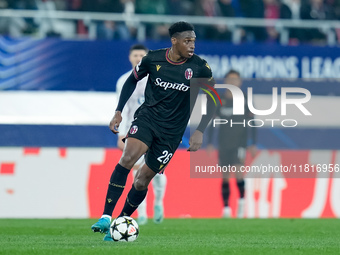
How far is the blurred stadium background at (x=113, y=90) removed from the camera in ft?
46.5

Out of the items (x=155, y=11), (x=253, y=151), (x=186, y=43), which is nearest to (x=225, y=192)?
(x=253, y=151)

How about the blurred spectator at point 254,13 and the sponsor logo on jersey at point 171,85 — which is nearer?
the sponsor logo on jersey at point 171,85

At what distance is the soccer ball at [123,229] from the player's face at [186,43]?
73.8 inches

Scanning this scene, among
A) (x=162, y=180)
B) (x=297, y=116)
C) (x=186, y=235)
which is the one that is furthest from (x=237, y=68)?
(x=186, y=235)

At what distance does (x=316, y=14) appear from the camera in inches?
707

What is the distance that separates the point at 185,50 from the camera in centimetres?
842

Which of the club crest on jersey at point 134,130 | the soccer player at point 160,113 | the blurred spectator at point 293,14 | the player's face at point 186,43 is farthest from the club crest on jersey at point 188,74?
the blurred spectator at point 293,14

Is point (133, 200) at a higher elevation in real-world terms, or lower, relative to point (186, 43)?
lower

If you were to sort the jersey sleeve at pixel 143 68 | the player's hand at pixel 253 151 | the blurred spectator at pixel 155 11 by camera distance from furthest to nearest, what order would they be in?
the blurred spectator at pixel 155 11 < the player's hand at pixel 253 151 < the jersey sleeve at pixel 143 68

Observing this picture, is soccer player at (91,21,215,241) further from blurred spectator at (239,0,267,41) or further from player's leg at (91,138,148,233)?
blurred spectator at (239,0,267,41)

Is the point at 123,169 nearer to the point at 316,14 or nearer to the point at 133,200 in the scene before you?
the point at 133,200

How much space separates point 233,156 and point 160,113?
20.1 feet

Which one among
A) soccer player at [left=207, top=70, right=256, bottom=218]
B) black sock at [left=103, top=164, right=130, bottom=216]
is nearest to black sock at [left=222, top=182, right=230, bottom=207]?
soccer player at [left=207, top=70, right=256, bottom=218]

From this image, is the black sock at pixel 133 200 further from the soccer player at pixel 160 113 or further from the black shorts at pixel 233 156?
the black shorts at pixel 233 156
